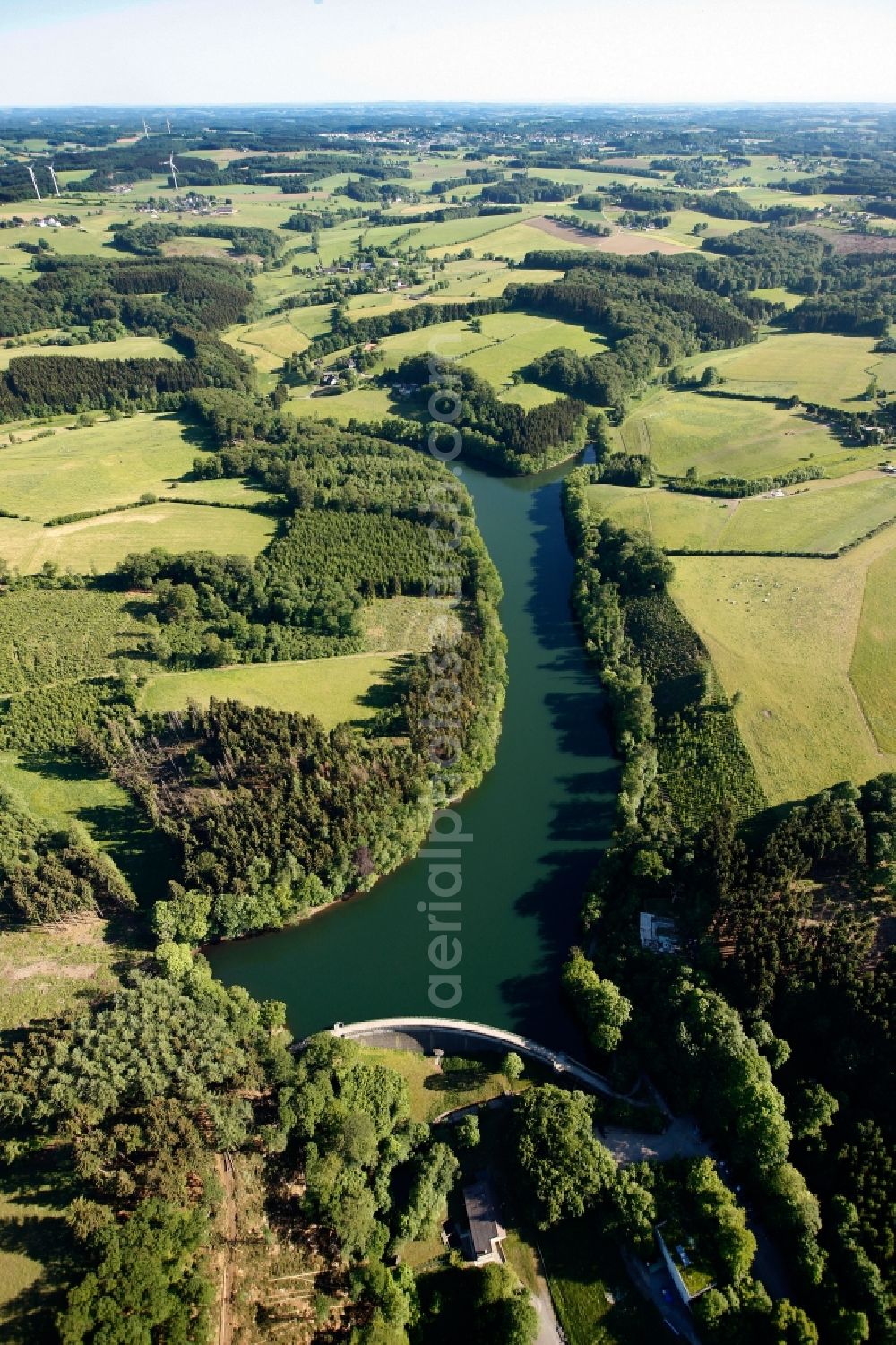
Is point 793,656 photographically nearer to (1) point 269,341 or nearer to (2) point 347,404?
(2) point 347,404

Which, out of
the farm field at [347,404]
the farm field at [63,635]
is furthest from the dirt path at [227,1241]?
the farm field at [347,404]

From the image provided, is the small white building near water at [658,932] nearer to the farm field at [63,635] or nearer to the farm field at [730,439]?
the farm field at [63,635]

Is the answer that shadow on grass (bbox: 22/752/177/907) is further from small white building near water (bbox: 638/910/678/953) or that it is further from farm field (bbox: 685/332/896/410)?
farm field (bbox: 685/332/896/410)

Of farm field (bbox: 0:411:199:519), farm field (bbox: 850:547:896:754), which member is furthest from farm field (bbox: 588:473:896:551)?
farm field (bbox: 0:411:199:519)

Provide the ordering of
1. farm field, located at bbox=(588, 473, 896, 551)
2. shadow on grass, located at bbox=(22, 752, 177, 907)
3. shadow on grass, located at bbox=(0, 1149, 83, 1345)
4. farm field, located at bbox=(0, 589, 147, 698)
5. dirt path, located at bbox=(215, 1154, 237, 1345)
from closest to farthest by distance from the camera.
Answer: shadow on grass, located at bbox=(0, 1149, 83, 1345)
dirt path, located at bbox=(215, 1154, 237, 1345)
shadow on grass, located at bbox=(22, 752, 177, 907)
farm field, located at bbox=(0, 589, 147, 698)
farm field, located at bbox=(588, 473, 896, 551)

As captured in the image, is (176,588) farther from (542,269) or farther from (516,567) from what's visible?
(542,269)
